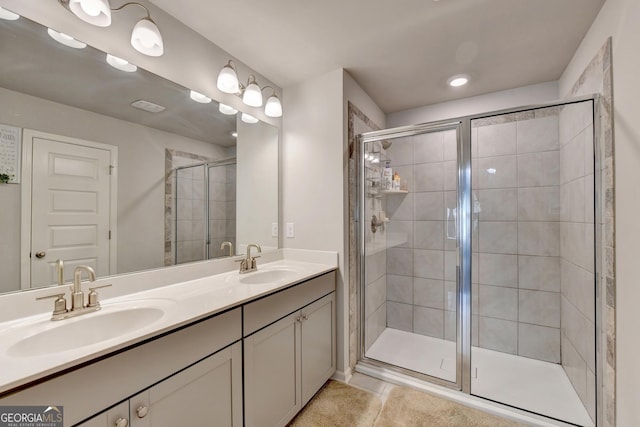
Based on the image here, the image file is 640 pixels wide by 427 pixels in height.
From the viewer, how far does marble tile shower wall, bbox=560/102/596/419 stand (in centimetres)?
160

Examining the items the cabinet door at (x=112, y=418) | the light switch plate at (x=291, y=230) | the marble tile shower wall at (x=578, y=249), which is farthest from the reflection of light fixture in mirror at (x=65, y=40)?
the marble tile shower wall at (x=578, y=249)

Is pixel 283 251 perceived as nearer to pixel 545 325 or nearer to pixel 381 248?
pixel 381 248

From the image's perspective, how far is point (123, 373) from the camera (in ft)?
2.82

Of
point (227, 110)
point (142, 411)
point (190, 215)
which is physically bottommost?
point (142, 411)

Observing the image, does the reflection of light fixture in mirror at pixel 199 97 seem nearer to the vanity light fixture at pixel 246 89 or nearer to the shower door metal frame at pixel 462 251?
the vanity light fixture at pixel 246 89

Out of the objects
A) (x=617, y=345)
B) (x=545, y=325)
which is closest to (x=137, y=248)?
(x=617, y=345)

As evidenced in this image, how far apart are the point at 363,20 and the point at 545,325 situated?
2669 mm

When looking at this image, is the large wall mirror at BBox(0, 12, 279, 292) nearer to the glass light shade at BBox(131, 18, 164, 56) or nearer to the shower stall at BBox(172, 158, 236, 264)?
the shower stall at BBox(172, 158, 236, 264)

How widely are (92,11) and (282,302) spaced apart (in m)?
1.61

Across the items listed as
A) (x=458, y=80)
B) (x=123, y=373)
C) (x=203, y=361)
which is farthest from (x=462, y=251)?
(x=123, y=373)

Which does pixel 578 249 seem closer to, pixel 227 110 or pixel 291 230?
pixel 291 230

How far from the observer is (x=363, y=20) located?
157 cm

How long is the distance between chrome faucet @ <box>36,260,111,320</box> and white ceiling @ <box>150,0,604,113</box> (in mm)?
1423

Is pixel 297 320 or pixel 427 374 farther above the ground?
pixel 297 320
